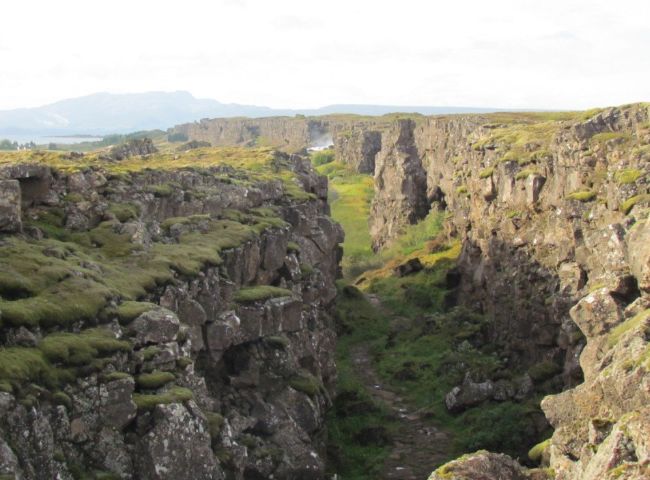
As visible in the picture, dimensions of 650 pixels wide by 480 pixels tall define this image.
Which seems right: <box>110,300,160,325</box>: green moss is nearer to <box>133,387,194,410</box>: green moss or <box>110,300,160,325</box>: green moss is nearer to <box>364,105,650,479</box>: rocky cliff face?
<box>133,387,194,410</box>: green moss

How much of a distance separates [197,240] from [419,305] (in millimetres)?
53277

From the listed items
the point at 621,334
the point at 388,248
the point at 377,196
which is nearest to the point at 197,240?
the point at 621,334

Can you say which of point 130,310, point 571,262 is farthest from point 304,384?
point 571,262

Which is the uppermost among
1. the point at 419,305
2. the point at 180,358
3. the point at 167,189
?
the point at 167,189

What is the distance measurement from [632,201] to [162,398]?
3106 centimetres

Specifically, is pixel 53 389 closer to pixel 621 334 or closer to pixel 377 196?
pixel 621 334

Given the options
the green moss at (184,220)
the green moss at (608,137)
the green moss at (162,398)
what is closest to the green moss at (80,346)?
the green moss at (162,398)

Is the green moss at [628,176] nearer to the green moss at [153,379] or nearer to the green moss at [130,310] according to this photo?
the green moss at [130,310]

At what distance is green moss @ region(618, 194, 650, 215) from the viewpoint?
45375 mm

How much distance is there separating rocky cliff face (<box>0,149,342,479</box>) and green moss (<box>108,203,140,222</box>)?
19cm

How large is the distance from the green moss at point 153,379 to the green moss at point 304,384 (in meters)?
13.4

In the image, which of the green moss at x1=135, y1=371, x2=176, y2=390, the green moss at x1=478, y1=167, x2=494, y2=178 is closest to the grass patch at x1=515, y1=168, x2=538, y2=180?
the green moss at x1=478, y1=167, x2=494, y2=178

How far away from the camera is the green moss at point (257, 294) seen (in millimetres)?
42719

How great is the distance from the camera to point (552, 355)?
192 feet
